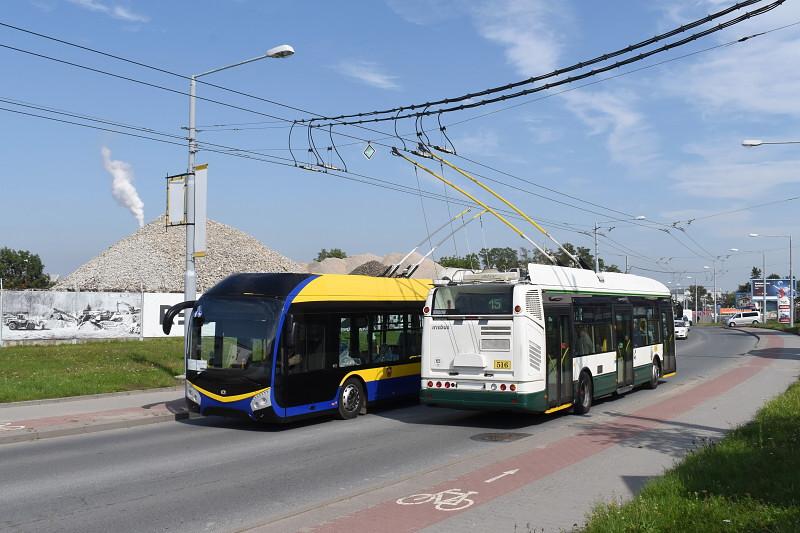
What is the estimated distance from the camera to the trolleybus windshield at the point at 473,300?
1372 centimetres

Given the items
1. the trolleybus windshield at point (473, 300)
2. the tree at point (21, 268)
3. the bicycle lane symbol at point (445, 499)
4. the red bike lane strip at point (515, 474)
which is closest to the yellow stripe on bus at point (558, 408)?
the red bike lane strip at point (515, 474)

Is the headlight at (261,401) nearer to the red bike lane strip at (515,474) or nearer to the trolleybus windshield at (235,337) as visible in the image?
the trolleybus windshield at (235,337)

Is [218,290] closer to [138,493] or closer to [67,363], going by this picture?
[138,493]

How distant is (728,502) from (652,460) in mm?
3395

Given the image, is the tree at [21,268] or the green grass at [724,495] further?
the tree at [21,268]

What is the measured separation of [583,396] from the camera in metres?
15.6

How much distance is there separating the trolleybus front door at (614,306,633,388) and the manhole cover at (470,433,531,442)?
5375 mm

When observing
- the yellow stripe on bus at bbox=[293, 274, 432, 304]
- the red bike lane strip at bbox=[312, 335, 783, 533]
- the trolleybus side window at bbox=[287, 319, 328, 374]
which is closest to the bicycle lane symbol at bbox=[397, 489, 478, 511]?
the red bike lane strip at bbox=[312, 335, 783, 533]

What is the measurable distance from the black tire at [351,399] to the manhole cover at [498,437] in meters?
2.93

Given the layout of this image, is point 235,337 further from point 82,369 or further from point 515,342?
point 82,369

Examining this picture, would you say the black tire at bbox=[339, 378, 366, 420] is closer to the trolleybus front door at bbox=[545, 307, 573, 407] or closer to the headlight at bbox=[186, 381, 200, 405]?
the headlight at bbox=[186, 381, 200, 405]

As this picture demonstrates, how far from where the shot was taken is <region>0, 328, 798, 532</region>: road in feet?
24.8

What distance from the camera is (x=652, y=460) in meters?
10.4

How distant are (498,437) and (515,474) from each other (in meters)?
3.47
